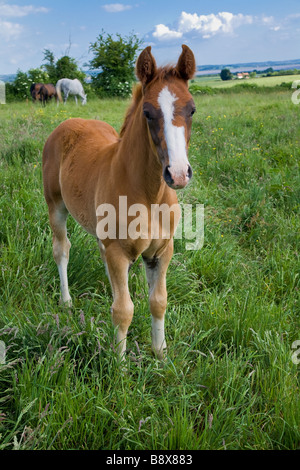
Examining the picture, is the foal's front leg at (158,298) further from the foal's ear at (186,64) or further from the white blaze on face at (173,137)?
the foal's ear at (186,64)

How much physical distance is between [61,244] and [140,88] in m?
1.41

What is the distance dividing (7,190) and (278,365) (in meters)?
3.32

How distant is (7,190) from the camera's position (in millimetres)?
4145

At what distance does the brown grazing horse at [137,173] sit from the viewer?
67.6 inches

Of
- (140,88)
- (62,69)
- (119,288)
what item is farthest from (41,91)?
(119,288)

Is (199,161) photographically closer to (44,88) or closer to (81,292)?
(81,292)

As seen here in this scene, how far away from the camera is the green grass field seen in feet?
5.65

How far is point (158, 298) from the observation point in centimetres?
231

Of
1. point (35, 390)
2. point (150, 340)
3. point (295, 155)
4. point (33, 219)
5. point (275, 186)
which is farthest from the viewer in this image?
point (295, 155)

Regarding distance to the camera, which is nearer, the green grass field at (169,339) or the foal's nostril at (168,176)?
the foal's nostril at (168,176)

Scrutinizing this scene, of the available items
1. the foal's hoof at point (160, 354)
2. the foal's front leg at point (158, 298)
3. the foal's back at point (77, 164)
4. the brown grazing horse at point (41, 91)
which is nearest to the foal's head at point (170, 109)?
the foal's back at point (77, 164)
